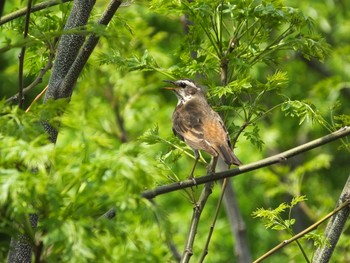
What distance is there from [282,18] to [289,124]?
956 cm

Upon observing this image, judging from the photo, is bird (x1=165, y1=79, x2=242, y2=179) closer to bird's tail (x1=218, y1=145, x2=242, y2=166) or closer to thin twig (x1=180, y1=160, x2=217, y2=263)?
bird's tail (x1=218, y1=145, x2=242, y2=166)

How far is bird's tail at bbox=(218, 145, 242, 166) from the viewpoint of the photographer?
560 centimetres

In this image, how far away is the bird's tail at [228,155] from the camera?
5.60 meters

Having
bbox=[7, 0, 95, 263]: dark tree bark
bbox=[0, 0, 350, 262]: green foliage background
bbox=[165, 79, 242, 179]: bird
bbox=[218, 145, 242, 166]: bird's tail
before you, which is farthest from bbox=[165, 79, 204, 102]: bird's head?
bbox=[7, 0, 95, 263]: dark tree bark

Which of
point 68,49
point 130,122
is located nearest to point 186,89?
point 68,49

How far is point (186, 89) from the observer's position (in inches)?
279

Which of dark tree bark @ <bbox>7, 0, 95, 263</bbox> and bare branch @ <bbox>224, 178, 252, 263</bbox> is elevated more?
dark tree bark @ <bbox>7, 0, 95, 263</bbox>

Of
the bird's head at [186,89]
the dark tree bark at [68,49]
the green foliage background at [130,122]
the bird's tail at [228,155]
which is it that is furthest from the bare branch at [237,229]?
the dark tree bark at [68,49]

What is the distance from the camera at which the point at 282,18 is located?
5.56 meters

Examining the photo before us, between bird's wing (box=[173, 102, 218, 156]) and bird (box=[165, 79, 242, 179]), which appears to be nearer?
bird (box=[165, 79, 242, 179])

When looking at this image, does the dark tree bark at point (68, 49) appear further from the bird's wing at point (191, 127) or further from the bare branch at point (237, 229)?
the bare branch at point (237, 229)

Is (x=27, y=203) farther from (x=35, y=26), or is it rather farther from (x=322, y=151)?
(x=322, y=151)

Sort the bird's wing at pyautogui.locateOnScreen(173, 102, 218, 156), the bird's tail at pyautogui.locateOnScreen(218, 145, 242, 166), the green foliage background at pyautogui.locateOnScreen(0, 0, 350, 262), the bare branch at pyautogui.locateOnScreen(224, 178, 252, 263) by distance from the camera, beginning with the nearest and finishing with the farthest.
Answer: the green foliage background at pyautogui.locateOnScreen(0, 0, 350, 262) → the bird's tail at pyautogui.locateOnScreen(218, 145, 242, 166) → the bird's wing at pyautogui.locateOnScreen(173, 102, 218, 156) → the bare branch at pyautogui.locateOnScreen(224, 178, 252, 263)

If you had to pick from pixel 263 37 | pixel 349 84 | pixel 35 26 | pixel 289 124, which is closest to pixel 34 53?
pixel 35 26
